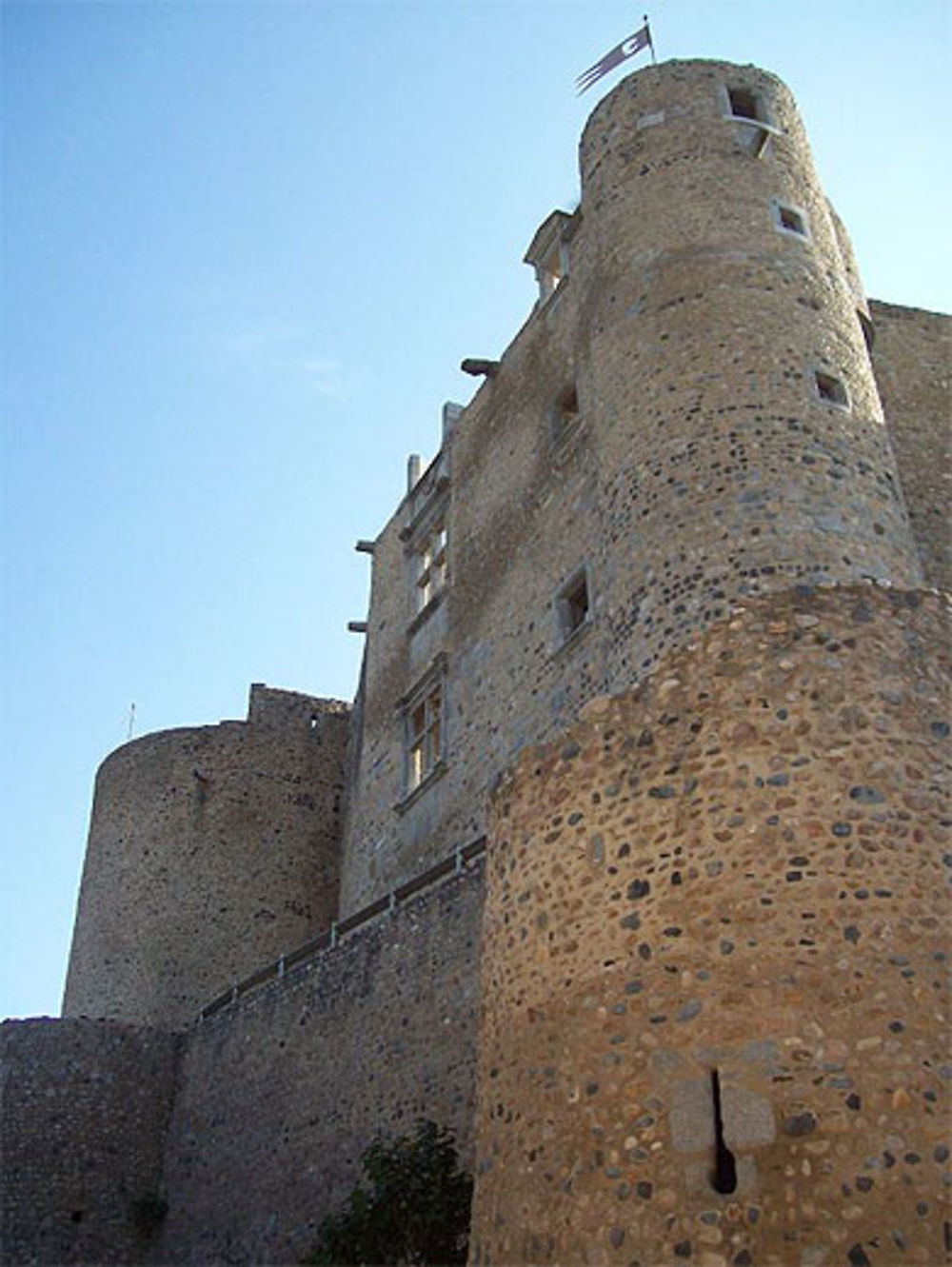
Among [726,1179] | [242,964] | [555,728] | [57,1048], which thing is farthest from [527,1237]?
[242,964]

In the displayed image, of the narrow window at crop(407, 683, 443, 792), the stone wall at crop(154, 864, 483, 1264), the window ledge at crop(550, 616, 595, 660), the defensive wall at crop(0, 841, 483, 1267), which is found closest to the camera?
the stone wall at crop(154, 864, 483, 1264)

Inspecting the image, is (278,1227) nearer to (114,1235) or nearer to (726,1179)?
(114,1235)

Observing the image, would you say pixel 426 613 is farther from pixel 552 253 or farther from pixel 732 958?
pixel 732 958

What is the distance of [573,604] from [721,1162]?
11167 millimetres

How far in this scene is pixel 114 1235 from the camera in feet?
55.1

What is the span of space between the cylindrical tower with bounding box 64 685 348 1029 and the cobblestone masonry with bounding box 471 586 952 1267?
15.1m

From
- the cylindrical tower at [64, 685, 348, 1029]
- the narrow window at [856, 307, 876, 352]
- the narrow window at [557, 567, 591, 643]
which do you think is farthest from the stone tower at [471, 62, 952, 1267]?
the cylindrical tower at [64, 685, 348, 1029]

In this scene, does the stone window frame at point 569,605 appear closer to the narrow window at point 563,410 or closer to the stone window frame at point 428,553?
the narrow window at point 563,410

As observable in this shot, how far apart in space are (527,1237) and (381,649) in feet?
55.8

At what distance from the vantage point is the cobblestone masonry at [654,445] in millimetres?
13781

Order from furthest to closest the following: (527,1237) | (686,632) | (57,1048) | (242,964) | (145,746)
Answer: (145,746) → (242,964) → (57,1048) → (686,632) → (527,1237)

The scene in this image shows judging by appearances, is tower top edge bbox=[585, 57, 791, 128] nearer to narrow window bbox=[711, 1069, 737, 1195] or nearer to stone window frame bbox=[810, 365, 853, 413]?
stone window frame bbox=[810, 365, 853, 413]

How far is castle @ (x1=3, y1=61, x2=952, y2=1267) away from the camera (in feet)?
21.6

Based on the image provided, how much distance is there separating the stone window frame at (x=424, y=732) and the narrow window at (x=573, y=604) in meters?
3.25
